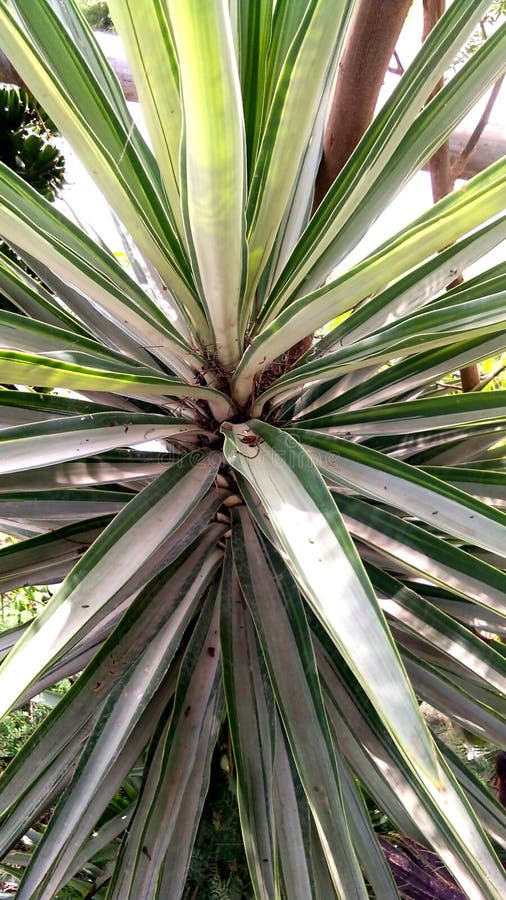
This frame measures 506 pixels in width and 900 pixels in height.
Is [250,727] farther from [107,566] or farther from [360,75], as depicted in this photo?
[360,75]

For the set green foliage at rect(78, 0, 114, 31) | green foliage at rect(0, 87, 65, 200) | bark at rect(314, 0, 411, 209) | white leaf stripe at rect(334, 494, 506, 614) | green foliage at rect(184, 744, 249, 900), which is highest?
green foliage at rect(78, 0, 114, 31)

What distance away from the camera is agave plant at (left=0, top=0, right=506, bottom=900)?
466mm

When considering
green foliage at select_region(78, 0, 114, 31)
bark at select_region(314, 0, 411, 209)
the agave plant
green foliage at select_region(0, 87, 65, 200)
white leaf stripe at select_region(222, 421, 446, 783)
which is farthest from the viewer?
green foliage at select_region(78, 0, 114, 31)

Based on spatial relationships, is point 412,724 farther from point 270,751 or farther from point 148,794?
point 148,794

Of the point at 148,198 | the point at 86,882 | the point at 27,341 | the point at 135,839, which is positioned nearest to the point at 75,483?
the point at 27,341

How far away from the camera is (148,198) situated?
0.62m

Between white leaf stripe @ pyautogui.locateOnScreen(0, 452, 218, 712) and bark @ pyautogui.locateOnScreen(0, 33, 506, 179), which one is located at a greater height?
bark @ pyautogui.locateOnScreen(0, 33, 506, 179)

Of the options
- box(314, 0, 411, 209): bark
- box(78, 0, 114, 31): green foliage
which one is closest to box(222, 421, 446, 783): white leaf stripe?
box(314, 0, 411, 209): bark

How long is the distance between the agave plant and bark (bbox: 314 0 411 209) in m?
0.09

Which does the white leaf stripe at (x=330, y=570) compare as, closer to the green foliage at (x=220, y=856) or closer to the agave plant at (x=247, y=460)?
the agave plant at (x=247, y=460)

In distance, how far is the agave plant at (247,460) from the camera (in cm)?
47

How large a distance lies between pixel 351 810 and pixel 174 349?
0.59m

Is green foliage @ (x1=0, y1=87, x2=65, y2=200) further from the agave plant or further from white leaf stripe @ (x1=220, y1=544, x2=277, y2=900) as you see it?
white leaf stripe @ (x1=220, y1=544, x2=277, y2=900)

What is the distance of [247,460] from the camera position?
21.5 inches
